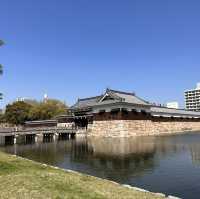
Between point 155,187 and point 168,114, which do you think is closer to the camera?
point 155,187

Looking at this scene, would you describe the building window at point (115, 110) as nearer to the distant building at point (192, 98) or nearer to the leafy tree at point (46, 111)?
the leafy tree at point (46, 111)

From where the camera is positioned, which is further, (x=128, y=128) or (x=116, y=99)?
(x=116, y=99)

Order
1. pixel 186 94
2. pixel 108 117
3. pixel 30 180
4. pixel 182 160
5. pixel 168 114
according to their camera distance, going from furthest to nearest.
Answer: pixel 186 94, pixel 168 114, pixel 108 117, pixel 182 160, pixel 30 180

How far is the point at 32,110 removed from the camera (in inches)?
3386

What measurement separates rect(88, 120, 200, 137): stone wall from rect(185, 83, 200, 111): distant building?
112077mm

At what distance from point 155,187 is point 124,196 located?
15.9ft

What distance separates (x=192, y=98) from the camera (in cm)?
18188

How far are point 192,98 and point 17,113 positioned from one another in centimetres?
12681

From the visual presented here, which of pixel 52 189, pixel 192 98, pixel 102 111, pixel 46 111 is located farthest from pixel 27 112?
pixel 192 98

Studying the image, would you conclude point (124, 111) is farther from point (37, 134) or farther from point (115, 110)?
point (37, 134)

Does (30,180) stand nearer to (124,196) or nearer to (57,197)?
(57,197)

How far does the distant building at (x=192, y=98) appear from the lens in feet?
585

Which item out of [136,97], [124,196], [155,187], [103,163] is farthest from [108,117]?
[124,196]

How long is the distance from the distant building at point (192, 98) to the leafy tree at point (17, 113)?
12006 cm
